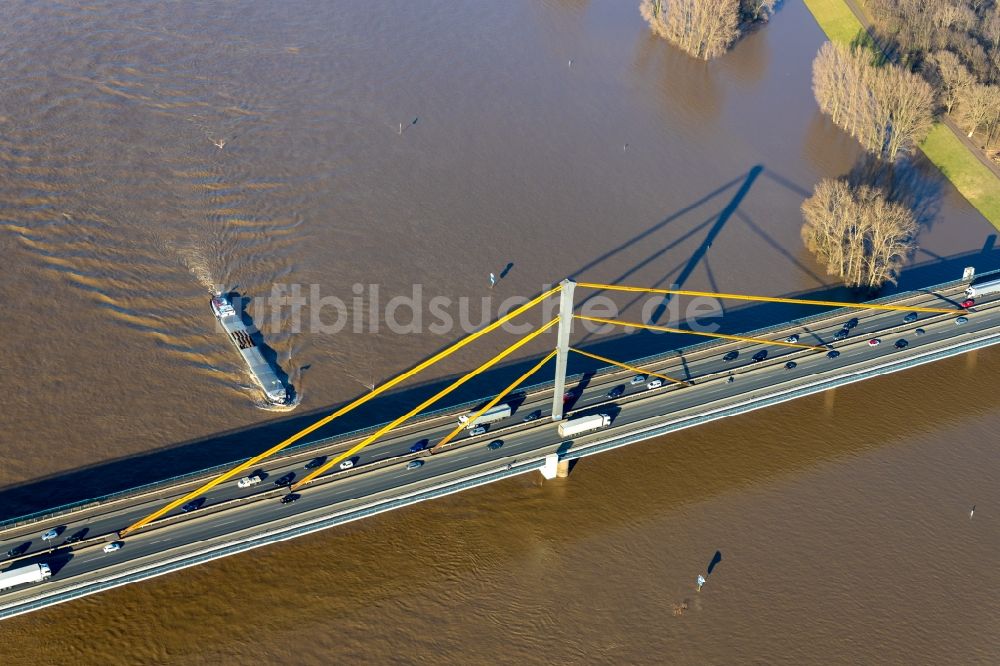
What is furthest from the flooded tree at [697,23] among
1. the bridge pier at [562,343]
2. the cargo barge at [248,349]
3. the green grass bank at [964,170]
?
the cargo barge at [248,349]

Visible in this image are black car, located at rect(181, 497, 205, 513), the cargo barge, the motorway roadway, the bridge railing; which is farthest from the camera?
the cargo barge

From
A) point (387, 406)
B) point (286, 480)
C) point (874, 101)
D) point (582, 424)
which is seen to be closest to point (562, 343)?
point (582, 424)

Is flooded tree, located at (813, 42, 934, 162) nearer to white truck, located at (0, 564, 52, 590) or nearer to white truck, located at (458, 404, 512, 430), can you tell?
white truck, located at (458, 404, 512, 430)

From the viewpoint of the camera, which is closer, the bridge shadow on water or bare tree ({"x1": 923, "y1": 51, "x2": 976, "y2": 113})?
the bridge shadow on water

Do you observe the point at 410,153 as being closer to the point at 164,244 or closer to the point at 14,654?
the point at 164,244

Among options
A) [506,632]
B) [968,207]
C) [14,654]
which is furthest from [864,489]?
[14,654]

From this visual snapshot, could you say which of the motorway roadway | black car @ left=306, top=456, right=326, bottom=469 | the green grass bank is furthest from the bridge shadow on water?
the green grass bank

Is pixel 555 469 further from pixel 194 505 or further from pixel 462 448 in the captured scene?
pixel 194 505
